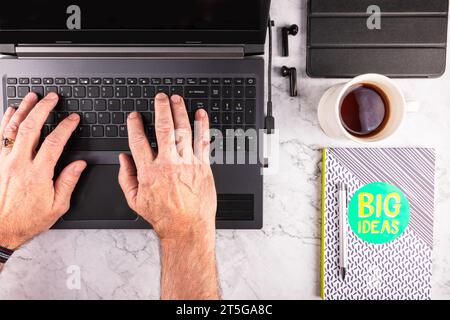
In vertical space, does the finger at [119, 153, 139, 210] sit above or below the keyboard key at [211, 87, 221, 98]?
below

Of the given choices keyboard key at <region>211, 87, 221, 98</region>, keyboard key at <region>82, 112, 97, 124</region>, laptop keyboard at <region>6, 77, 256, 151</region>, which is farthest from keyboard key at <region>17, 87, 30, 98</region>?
keyboard key at <region>211, 87, 221, 98</region>

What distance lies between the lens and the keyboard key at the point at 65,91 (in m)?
0.73

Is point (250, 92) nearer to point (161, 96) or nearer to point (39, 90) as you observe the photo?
point (161, 96)

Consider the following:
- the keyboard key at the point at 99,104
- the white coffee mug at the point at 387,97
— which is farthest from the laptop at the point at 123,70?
the white coffee mug at the point at 387,97

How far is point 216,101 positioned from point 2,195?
0.43 metres

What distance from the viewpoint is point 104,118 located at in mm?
729

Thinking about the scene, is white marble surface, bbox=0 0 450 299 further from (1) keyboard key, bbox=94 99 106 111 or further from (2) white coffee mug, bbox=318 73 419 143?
(1) keyboard key, bbox=94 99 106 111

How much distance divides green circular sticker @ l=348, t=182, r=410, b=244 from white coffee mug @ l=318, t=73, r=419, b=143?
0.14 metres

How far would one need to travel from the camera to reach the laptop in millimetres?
708

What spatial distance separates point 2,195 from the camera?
2.42 feet

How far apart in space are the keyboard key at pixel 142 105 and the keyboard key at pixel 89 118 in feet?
0.26

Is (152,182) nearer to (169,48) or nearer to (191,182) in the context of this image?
(191,182)
